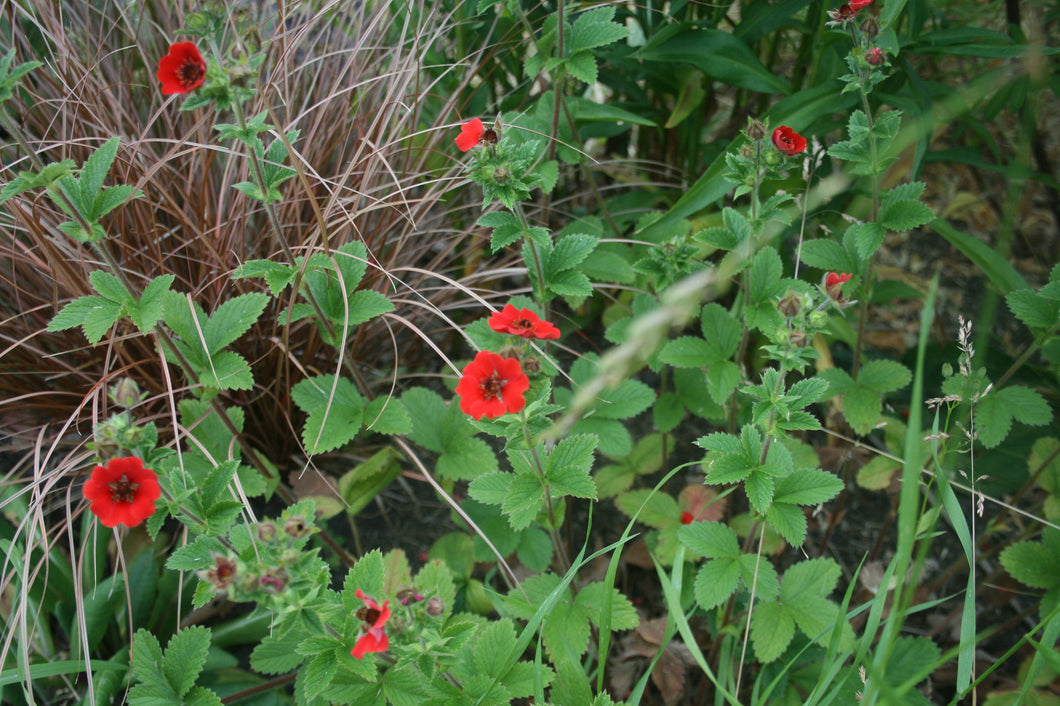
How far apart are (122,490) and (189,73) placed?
0.61m

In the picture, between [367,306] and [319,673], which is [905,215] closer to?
[367,306]

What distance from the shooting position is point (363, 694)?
4.04 ft

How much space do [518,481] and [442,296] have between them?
78 centimetres

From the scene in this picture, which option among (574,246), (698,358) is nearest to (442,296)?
(574,246)

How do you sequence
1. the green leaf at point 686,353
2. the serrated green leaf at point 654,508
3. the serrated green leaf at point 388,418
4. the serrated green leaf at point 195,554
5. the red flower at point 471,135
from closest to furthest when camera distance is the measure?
the serrated green leaf at point 195,554, the red flower at point 471,135, the serrated green leaf at point 388,418, the green leaf at point 686,353, the serrated green leaf at point 654,508

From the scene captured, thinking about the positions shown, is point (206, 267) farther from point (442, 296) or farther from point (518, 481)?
point (518, 481)

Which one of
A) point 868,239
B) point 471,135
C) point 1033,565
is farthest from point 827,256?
point 471,135

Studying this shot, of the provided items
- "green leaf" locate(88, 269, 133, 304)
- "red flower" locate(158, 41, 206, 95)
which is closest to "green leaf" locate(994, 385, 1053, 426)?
"red flower" locate(158, 41, 206, 95)

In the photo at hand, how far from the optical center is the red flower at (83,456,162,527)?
108 cm

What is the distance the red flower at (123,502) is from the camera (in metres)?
1.08

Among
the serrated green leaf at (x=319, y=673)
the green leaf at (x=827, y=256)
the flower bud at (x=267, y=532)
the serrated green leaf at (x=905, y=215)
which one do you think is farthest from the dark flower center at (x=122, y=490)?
Answer: the serrated green leaf at (x=905, y=215)

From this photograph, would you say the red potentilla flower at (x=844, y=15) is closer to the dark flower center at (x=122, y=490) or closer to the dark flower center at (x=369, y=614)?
the dark flower center at (x=369, y=614)

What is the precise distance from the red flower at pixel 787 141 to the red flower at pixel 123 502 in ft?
3.71

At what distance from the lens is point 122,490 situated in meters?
1.12
